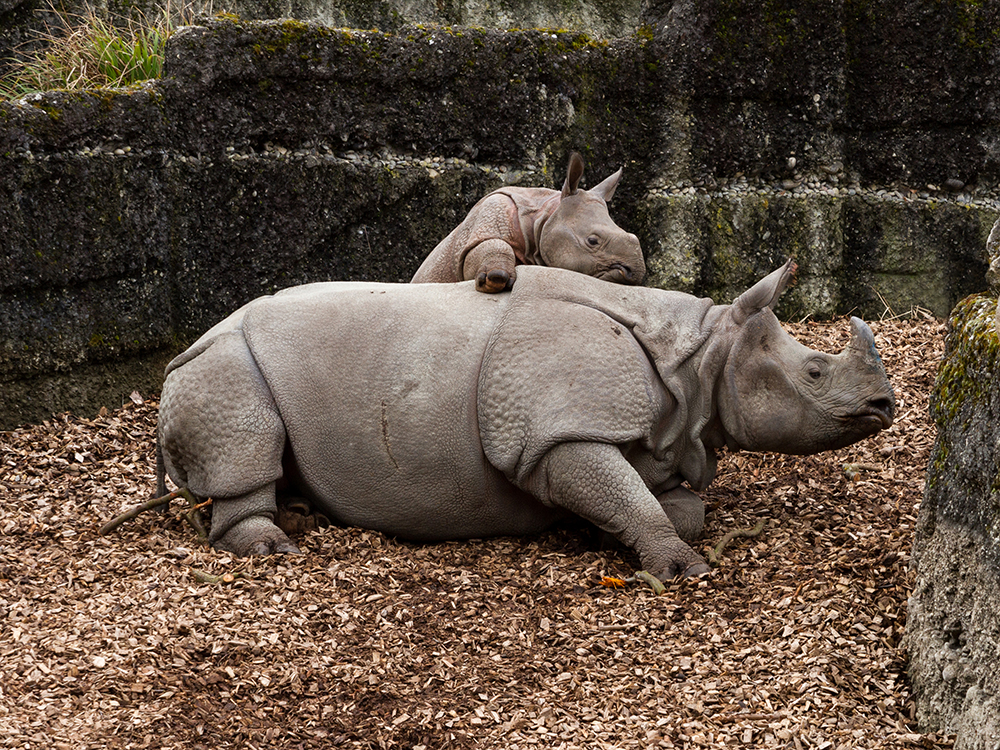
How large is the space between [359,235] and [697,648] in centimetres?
425

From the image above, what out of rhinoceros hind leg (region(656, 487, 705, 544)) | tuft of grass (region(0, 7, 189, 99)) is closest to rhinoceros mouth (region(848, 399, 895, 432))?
rhinoceros hind leg (region(656, 487, 705, 544))

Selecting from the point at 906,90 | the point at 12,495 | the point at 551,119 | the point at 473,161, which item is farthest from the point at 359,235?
the point at 906,90

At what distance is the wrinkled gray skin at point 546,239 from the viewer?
6.04 metres

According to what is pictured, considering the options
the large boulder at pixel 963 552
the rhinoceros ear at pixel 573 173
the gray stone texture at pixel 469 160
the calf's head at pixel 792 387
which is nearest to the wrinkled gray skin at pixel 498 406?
the calf's head at pixel 792 387

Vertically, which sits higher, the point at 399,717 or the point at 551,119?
the point at 551,119

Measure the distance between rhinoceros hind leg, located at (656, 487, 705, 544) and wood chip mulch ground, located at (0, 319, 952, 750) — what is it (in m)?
0.12

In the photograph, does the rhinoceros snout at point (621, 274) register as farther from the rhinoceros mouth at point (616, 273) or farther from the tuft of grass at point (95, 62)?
the tuft of grass at point (95, 62)

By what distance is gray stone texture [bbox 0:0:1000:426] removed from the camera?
22.9 ft

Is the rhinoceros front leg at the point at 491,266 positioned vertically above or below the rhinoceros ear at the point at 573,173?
below

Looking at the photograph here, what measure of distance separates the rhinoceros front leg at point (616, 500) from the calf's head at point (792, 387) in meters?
0.62

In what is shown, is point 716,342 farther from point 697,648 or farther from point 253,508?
point 253,508

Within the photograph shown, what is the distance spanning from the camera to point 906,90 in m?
8.50

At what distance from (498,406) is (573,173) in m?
1.48

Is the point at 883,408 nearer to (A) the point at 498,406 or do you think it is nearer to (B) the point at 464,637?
(A) the point at 498,406
